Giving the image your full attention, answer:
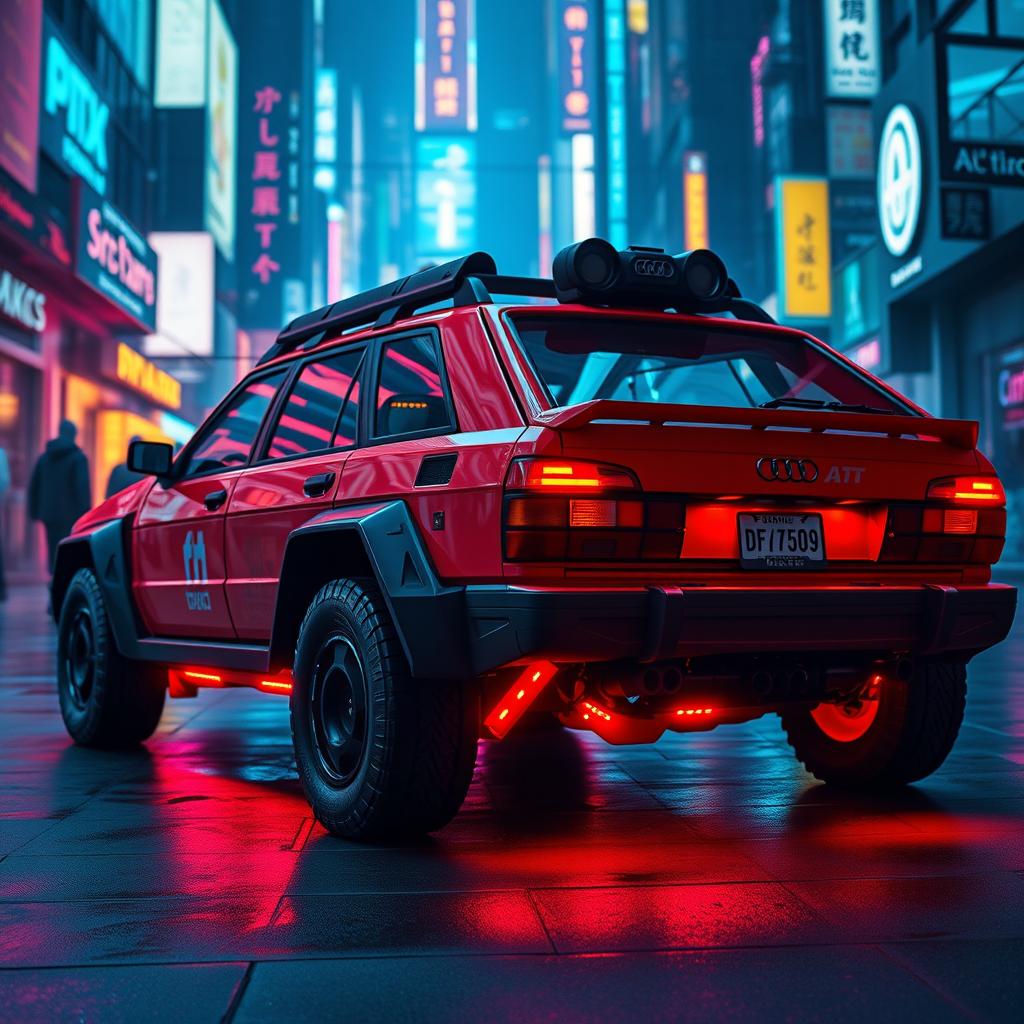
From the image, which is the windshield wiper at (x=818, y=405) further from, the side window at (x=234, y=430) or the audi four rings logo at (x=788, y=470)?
the side window at (x=234, y=430)

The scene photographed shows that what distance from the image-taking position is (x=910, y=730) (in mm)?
5008

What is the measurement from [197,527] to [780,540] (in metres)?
2.56

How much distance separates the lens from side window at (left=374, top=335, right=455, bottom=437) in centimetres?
455

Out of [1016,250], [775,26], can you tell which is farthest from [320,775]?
[775,26]

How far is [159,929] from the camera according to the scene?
343 centimetres

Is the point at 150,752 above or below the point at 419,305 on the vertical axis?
below

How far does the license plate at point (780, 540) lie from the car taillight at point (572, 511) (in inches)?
15.2

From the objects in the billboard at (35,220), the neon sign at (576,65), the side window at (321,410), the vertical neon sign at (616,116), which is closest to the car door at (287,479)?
the side window at (321,410)

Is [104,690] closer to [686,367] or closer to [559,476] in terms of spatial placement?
[686,367]

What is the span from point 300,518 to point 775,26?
136ft

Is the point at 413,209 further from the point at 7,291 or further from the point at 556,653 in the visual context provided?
the point at 556,653

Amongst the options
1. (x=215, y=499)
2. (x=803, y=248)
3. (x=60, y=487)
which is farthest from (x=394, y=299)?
(x=803, y=248)

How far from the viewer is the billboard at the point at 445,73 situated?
13600 cm

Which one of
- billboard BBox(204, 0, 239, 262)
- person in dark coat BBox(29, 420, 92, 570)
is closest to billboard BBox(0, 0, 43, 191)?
person in dark coat BBox(29, 420, 92, 570)
